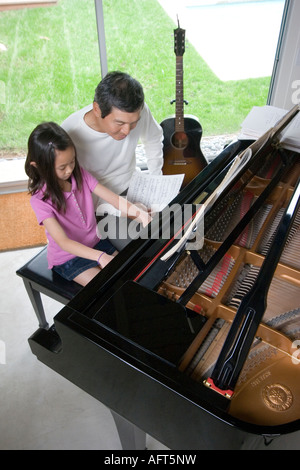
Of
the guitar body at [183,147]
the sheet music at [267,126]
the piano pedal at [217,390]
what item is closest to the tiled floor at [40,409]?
the piano pedal at [217,390]

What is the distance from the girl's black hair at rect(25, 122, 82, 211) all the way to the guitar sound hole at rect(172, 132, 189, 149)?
1.15 m

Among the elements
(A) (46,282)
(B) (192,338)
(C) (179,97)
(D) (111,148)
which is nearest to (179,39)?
(C) (179,97)

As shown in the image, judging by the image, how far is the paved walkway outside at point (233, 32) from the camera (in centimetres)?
292

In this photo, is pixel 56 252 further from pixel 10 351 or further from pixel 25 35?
pixel 25 35

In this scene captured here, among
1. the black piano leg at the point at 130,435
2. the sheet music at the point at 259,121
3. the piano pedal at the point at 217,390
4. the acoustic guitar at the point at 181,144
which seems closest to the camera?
A: the piano pedal at the point at 217,390

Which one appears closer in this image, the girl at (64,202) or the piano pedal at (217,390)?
the piano pedal at (217,390)

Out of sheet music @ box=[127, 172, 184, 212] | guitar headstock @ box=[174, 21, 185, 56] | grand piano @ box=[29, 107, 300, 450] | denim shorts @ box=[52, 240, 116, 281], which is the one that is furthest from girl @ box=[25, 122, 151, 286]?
guitar headstock @ box=[174, 21, 185, 56]

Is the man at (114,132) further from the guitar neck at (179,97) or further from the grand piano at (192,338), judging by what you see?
the grand piano at (192,338)

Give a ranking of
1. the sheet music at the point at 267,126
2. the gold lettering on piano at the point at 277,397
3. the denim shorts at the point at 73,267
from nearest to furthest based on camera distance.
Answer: the gold lettering on piano at the point at 277,397 → the denim shorts at the point at 73,267 → the sheet music at the point at 267,126

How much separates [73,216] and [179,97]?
117 centimetres

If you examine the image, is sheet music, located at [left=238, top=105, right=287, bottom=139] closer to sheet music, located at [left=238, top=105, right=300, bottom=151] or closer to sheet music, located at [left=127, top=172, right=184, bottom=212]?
sheet music, located at [left=238, top=105, right=300, bottom=151]

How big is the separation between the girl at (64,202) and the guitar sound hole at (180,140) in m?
0.94

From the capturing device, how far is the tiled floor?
1625 mm

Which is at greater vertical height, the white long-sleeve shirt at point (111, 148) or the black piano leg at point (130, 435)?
the white long-sleeve shirt at point (111, 148)
